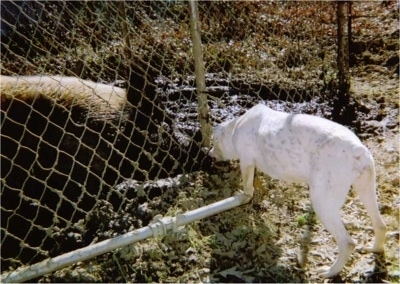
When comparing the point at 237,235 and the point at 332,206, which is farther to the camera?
the point at 237,235

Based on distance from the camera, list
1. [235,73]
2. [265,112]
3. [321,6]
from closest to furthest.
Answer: [265,112], [235,73], [321,6]

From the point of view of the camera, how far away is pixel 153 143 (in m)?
4.11

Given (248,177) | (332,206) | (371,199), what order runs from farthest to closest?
(248,177) → (371,199) → (332,206)

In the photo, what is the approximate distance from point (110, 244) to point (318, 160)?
128 centimetres

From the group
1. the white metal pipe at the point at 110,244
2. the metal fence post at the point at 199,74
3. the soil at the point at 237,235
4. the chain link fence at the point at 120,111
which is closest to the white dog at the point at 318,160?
the soil at the point at 237,235

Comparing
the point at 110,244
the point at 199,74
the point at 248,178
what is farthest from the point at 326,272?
the point at 199,74

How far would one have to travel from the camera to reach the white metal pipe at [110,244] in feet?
9.37

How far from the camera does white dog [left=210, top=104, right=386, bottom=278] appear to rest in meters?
2.78

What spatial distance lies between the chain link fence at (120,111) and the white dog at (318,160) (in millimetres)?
855

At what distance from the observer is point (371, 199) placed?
2932 millimetres

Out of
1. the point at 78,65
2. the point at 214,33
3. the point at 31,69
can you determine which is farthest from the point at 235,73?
the point at 31,69

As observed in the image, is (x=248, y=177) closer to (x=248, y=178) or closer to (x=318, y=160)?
(x=248, y=178)

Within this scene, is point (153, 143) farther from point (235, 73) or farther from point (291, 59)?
point (291, 59)

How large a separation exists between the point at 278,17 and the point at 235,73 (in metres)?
2.00
